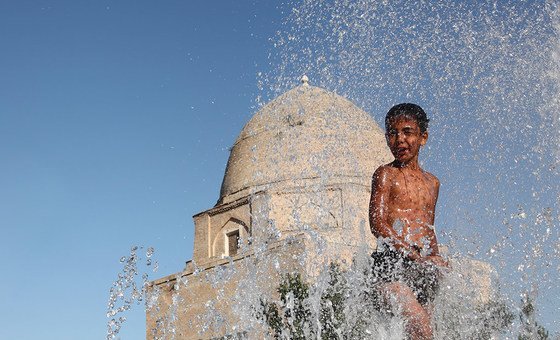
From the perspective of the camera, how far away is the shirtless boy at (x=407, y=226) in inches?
115

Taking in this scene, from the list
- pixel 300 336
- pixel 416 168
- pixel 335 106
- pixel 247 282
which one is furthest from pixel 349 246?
pixel 416 168

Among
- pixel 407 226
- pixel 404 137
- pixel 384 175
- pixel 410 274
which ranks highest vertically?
pixel 404 137

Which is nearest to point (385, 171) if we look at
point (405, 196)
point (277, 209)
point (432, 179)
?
point (405, 196)

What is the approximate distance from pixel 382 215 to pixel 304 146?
12.7 metres

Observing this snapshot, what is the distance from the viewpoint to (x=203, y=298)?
47.0 ft

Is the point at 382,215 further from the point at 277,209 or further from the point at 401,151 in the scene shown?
the point at 277,209

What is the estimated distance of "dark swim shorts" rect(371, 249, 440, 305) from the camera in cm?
299

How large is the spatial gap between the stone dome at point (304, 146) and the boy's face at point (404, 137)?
11.8m

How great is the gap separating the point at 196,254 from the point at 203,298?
7.75 feet

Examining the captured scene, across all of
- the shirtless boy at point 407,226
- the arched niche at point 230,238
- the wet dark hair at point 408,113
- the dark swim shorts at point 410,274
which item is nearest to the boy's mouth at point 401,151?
the shirtless boy at point 407,226

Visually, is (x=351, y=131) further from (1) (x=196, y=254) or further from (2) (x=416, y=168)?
(2) (x=416, y=168)

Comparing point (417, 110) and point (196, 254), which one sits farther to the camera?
point (196, 254)

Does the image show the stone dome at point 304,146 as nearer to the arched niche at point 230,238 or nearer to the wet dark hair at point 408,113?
the arched niche at point 230,238

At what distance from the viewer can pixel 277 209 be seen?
15.2 meters
